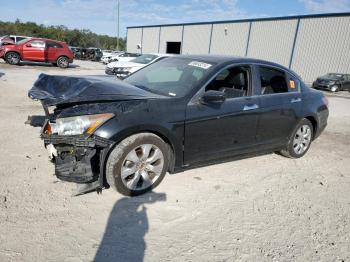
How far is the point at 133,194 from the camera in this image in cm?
366

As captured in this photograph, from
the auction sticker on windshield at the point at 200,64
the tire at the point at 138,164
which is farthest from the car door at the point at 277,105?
the tire at the point at 138,164

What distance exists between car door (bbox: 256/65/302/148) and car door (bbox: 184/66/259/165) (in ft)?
0.66

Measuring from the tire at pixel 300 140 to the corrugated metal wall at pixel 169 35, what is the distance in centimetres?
3785

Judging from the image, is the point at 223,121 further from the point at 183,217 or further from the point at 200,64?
the point at 183,217

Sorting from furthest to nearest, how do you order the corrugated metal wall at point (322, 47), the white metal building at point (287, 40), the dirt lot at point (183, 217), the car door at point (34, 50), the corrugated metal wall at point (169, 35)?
the corrugated metal wall at point (169, 35)
the white metal building at point (287, 40)
the corrugated metal wall at point (322, 47)
the car door at point (34, 50)
the dirt lot at point (183, 217)

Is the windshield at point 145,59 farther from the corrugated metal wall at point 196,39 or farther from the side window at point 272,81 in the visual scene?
the corrugated metal wall at point 196,39

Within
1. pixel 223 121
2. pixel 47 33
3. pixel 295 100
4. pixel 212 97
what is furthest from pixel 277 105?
pixel 47 33

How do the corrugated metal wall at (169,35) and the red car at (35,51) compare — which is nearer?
the red car at (35,51)

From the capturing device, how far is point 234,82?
464 cm

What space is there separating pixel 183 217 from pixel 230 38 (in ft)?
110

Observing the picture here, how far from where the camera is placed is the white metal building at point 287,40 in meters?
25.6

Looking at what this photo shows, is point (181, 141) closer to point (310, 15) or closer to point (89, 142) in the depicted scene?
point (89, 142)

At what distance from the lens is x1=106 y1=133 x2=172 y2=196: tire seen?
11.3 feet

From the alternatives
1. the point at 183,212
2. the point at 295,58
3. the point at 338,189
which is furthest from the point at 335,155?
the point at 295,58
